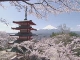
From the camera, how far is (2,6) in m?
8.84

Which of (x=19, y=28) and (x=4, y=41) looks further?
(x=4, y=41)

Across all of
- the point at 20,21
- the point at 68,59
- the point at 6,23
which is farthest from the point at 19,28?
the point at 68,59

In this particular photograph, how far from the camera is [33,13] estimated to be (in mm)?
8562

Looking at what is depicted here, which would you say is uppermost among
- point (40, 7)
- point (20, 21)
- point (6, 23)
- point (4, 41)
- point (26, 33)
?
point (40, 7)

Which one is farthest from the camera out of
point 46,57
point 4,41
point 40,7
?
point 4,41

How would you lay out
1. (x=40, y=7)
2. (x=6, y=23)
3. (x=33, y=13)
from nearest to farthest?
(x=6, y=23) → (x=40, y=7) → (x=33, y=13)

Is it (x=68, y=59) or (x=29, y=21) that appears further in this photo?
(x=29, y=21)

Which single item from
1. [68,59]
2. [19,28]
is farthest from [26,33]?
[68,59]

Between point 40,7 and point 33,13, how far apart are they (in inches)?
26.2

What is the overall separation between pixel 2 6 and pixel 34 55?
3.75 metres

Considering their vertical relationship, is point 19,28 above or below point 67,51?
below

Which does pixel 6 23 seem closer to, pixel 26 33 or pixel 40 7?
pixel 40 7

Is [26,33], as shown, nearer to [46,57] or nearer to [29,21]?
[29,21]

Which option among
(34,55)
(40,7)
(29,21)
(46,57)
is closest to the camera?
(46,57)
